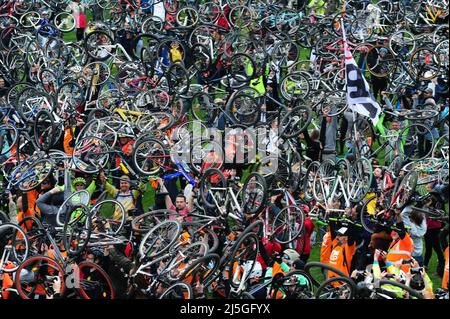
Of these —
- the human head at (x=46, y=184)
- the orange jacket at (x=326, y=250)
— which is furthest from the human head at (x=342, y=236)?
A: the human head at (x=46, y=184)

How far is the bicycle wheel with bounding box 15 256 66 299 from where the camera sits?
43.8 ft

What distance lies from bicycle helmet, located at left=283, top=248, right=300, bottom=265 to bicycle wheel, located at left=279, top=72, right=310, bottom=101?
20.9 feet

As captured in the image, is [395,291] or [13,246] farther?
[13,246]

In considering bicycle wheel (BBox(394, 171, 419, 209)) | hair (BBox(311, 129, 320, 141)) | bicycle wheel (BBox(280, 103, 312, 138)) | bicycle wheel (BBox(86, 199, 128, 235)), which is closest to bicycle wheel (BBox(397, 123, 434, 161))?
hair (BBox(311, 129, 320, 141))

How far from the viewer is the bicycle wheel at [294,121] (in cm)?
1786

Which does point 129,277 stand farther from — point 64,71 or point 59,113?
point 64,71

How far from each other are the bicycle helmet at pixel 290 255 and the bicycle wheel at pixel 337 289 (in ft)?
3.87

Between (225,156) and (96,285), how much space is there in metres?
4.51

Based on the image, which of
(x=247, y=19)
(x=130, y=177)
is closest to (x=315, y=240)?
(x=130, y=177)

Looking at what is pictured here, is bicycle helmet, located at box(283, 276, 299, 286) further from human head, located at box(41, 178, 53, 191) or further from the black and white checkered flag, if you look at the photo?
human head, located at box(41, 178, 53, 191)

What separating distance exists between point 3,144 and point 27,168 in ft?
4.58

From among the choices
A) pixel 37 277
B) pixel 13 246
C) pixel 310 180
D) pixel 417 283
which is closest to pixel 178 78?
pixel 310 180

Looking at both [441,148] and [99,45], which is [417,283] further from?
[99,45]

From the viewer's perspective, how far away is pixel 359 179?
16516mm
